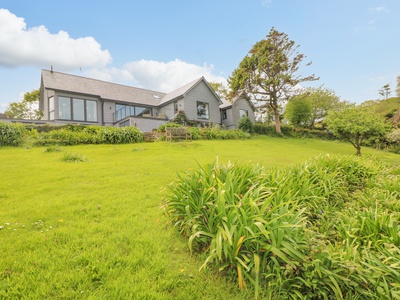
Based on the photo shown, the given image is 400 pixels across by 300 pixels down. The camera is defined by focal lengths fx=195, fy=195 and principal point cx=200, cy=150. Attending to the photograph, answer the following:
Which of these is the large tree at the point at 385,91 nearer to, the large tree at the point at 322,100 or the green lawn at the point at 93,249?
the large tree at the point at 322,100

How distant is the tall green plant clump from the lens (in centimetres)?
185

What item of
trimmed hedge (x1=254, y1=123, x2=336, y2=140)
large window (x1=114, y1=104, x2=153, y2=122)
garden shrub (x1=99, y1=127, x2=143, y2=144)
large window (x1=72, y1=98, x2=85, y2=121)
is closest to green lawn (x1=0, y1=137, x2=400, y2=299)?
garden shrub (x1=99, y1=127, x2=143, y2=144)

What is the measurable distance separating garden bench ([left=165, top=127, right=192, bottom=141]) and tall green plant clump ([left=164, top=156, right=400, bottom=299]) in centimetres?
1251

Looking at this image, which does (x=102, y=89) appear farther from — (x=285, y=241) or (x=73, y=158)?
(x=285, y=241)

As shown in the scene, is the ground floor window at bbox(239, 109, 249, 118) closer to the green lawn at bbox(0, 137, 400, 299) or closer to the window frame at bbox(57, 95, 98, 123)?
the window frame at bbox(57, 95, 98, 123)

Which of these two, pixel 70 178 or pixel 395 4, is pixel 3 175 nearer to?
pixel 70 178

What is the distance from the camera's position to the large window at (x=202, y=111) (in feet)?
80.1

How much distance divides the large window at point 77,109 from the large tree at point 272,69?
671 inches

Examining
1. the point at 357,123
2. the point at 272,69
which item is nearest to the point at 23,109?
the point at 272,69

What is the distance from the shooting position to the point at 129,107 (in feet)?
74.3

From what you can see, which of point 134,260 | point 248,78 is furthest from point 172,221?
point 248,78

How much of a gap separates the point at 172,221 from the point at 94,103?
69.9 ft

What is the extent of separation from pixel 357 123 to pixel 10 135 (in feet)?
75.8

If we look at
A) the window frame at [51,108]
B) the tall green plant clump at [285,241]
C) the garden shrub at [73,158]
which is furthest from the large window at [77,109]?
the tall green plant clump at [285,241]
